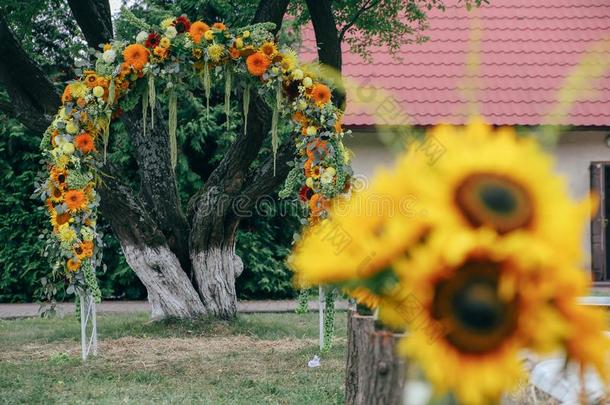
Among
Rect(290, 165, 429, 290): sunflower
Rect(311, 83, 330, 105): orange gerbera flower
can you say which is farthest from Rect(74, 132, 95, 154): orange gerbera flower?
Rect(290, 165, 429, 290): sunflower

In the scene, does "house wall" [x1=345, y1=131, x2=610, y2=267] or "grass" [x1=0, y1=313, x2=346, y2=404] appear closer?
"grass" [x1=0, y1=313, x2=346, y2=404]

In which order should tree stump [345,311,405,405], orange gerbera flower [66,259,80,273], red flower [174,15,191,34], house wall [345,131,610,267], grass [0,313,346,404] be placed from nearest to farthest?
tree stump [345,311,405,405] → grass [0,313,346,404] → orange gerbera flower [66,259,80,273] → red flower [174,15,191,34] → house wall [345,131,610,267]

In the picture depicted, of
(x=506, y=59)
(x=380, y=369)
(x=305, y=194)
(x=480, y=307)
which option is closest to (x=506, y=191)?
(x=480, y=307)

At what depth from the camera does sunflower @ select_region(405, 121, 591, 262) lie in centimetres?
101

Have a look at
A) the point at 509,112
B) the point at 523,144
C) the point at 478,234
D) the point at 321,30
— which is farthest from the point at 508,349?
the point at 509,112

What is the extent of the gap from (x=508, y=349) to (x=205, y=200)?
802cm

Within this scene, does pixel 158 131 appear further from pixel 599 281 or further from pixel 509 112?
pixel 599 281

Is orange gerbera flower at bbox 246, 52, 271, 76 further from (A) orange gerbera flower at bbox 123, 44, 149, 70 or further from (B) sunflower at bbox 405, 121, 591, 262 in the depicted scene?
(B) sunflower at bbox 405, 121, 591, 262

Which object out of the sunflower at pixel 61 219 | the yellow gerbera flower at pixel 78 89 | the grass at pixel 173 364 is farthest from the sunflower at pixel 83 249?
the yellow gerbera flower at pixel 78 89

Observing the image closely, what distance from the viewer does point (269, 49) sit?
716 cm

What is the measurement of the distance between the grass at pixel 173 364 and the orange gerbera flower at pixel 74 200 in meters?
1.35

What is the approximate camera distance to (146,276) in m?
8.70

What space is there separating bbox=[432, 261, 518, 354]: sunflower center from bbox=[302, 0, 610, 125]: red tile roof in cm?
1117

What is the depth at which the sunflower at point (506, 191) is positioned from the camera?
101cm
